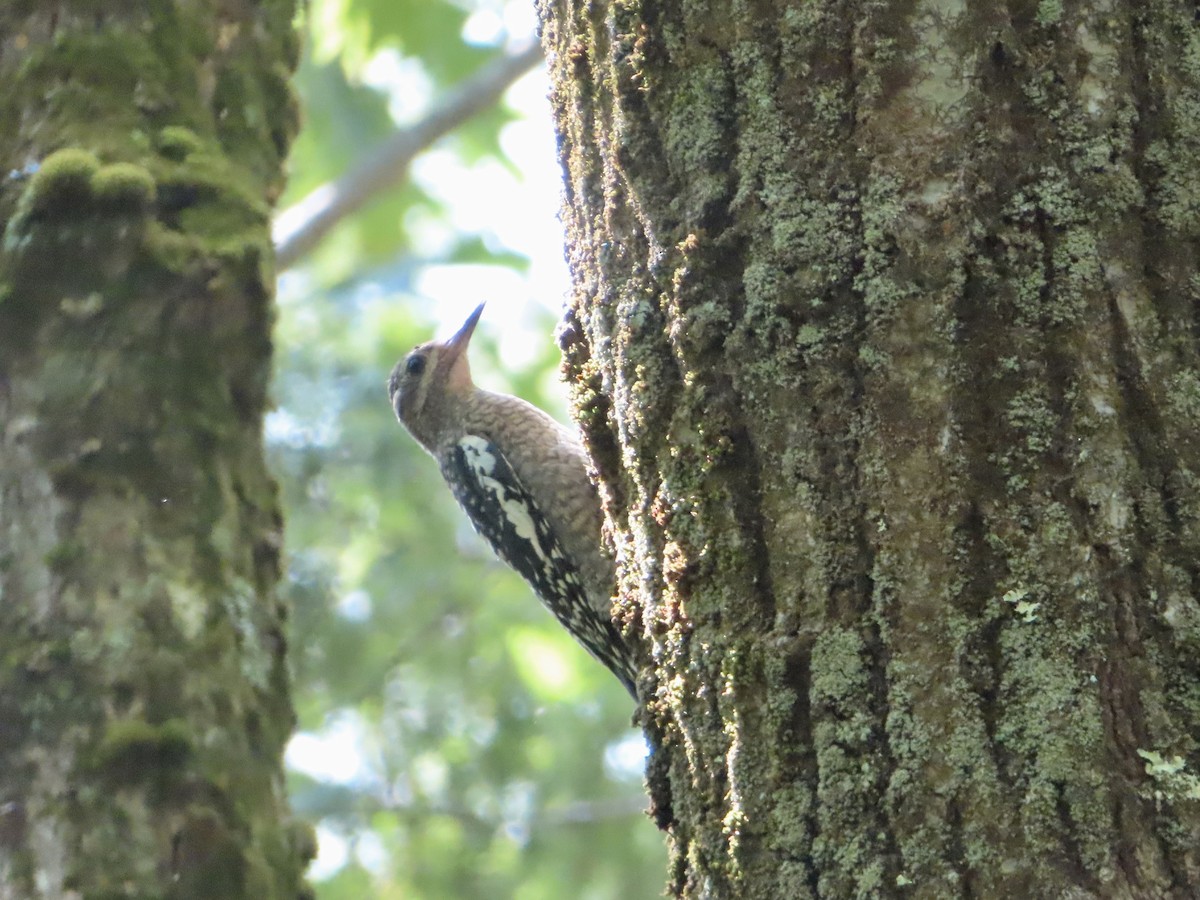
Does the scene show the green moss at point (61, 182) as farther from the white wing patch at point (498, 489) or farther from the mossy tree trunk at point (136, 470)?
the white wing patch at point (498, 489)

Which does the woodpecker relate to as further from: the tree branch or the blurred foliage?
the tree branch

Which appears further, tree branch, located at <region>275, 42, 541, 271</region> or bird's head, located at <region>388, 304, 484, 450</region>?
tree branch, located at <region>275, 42, 541, 271</region>

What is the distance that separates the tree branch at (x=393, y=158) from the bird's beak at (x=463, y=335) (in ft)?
9.05

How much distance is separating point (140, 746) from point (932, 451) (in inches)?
73.9

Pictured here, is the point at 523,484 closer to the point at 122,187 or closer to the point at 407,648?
the point at 122,187

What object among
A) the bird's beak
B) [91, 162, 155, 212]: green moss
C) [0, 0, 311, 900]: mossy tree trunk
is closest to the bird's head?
the bird's beak

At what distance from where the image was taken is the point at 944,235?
75.5 inches

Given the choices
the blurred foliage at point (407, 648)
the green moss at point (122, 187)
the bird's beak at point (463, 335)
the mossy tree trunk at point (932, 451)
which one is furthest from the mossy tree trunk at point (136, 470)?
the blurred foliage at point (407, 648)

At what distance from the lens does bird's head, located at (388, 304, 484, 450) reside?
5.14 meters

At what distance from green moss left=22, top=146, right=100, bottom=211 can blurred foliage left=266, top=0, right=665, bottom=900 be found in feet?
11.8

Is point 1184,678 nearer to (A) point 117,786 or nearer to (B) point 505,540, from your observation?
(A) point 117,786

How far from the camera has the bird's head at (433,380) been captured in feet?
16.9

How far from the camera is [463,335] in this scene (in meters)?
5.23

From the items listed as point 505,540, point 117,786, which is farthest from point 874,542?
point 505,540
